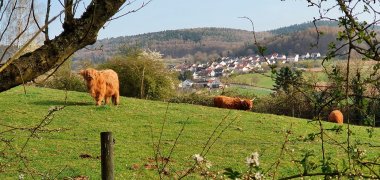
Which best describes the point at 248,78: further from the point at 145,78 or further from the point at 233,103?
the point at 145,78

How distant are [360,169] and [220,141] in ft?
43.1

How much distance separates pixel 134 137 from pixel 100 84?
206 inches

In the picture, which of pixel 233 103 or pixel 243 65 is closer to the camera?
pixel 243 65

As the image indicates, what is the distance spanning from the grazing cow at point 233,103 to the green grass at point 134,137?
3.49 meters

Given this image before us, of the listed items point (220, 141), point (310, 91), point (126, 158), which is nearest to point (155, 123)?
point (220, 141)

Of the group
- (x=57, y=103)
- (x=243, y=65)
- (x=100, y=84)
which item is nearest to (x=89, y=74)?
(x=100, y=84)

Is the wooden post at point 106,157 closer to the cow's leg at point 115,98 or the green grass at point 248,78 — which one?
the green grass at point 248,78

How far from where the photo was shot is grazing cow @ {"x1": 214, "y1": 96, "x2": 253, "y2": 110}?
25.9 m

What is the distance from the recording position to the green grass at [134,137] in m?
11.8

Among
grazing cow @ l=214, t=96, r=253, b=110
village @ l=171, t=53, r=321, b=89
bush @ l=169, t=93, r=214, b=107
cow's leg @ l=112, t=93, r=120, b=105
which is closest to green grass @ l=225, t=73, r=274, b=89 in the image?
village @ l=171, t=53, r=321, b=89

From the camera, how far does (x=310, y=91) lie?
293 centimetres

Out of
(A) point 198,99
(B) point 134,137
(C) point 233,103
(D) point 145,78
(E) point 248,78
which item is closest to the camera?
(E) point 248,78

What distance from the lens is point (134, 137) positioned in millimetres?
15906

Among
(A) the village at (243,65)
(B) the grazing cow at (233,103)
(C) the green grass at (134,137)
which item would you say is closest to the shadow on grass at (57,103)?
(C) the green grass at (134,137)
